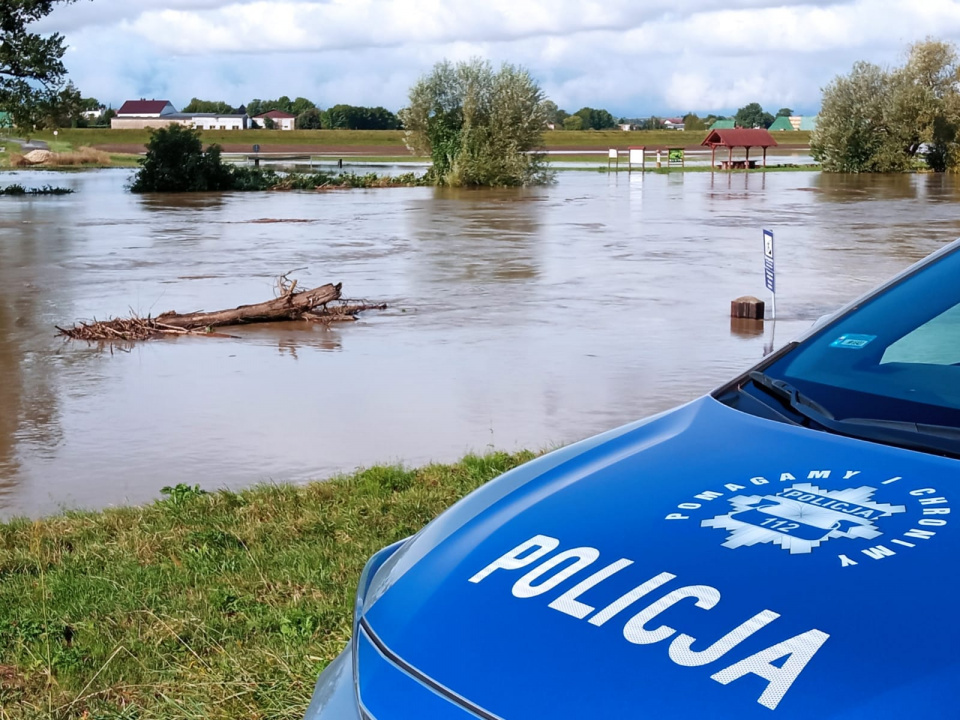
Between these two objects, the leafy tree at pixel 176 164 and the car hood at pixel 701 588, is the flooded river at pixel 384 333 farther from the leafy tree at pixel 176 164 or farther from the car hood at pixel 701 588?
the leafy tree at pixel 176 164

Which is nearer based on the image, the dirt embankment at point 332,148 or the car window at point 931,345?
the car window at point 931,345

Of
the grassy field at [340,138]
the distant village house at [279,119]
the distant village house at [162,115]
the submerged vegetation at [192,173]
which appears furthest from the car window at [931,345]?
the distant village house at [162,115]

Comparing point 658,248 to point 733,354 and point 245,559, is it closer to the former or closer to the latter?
point 733,354

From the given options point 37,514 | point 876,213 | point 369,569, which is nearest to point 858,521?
point 369,569

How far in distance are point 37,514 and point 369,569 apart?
4228mm

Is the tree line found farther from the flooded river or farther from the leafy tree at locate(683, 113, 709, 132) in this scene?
the flooded river

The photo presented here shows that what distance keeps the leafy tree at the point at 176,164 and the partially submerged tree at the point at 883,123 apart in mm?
28594

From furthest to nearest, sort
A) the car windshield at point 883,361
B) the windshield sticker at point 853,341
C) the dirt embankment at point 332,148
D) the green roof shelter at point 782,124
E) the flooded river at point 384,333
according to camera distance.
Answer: the green roof shelter at point 782,124
the dirt embankment at point 332,148
the flooded river at point 384,333
the windshield sticker at point 853,341
the car windshield at point 883,361

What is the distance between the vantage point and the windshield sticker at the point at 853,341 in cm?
297

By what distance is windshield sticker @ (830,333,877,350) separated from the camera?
117 inches

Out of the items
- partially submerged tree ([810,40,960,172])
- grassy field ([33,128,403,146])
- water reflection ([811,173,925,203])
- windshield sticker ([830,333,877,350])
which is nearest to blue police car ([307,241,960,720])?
windshield sticker ([830,333,877,350])

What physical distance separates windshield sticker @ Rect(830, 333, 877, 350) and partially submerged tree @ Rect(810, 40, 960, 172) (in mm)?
53877

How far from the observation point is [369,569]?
260 centimetres

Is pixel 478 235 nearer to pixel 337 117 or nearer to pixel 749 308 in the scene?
pixel 749 308
